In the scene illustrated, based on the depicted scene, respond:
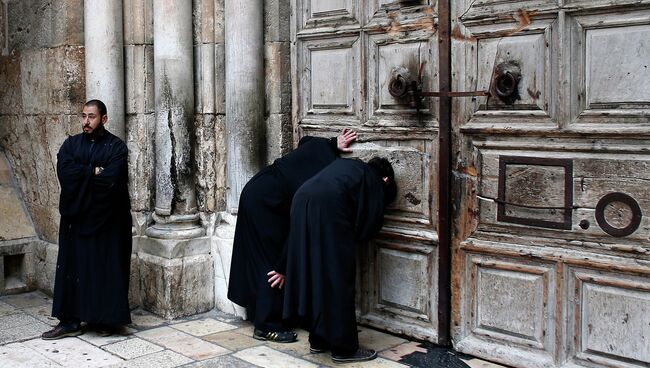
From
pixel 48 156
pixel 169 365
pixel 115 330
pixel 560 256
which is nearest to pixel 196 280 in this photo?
pixel 115 330

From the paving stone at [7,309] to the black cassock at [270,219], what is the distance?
6.01 feet

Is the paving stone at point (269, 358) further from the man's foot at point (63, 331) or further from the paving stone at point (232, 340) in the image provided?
the man's foot at point (63, 331)

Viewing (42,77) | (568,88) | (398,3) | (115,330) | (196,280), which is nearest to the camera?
(568,88)

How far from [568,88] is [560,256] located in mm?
881

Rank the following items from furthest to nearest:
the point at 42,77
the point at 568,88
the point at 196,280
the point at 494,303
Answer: the point at 42,77
the point at 196,280
the point at 494,303
the point at 568,88

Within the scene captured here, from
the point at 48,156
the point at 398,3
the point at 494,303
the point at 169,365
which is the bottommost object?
the point at 169,365

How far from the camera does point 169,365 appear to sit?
457cm

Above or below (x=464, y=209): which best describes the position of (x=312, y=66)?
above

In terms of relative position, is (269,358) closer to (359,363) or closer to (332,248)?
(359,363)

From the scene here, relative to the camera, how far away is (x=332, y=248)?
453 centimetres

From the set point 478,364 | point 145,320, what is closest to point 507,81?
point 478,364

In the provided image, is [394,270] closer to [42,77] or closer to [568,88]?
[568,88]

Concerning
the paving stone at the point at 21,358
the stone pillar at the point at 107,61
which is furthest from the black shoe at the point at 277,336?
the stone pillar at the point at 107,61

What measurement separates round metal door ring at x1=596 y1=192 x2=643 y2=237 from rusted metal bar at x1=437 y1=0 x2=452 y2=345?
960 millimetres
